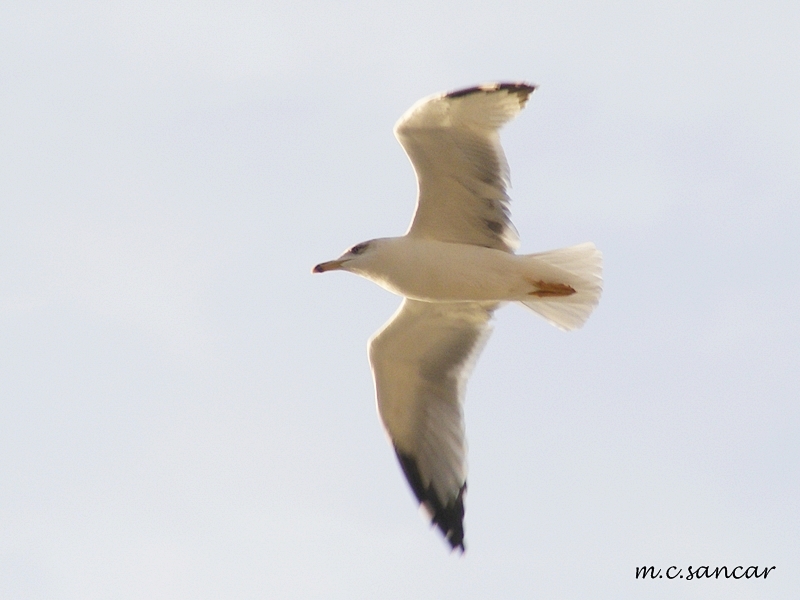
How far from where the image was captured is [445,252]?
274 inches

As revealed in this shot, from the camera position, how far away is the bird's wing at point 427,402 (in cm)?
746

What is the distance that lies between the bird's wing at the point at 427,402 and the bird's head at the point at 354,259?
1.89 feet

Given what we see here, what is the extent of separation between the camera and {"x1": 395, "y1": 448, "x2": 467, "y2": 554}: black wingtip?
746 cm

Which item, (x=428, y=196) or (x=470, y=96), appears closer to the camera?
(x=470, y=96)

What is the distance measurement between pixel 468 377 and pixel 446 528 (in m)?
0.94

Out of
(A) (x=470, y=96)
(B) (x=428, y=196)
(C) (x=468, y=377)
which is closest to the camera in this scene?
(A) (x=470, y=96)

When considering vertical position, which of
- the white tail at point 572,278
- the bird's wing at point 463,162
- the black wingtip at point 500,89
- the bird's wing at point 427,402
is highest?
the black wingtip at point 500,89

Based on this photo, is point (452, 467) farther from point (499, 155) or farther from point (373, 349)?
point (499, 155)

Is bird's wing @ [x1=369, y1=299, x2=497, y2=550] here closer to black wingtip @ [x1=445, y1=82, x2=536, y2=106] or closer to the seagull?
the seagull

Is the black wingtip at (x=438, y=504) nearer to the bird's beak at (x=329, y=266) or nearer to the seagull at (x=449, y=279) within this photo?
the seagull at (x=449, y=279)

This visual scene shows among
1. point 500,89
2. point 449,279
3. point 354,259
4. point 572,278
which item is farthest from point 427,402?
point 500,89

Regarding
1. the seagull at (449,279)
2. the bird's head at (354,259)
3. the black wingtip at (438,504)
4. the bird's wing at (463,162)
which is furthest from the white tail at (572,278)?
the black wingtip at (438,504)

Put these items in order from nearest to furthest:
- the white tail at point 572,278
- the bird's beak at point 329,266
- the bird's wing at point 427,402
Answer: the white tail at point 572,278 → the bird's beak at point 329,266 → the bird's wing at point 427,402

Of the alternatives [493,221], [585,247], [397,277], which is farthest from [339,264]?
[585,247]
